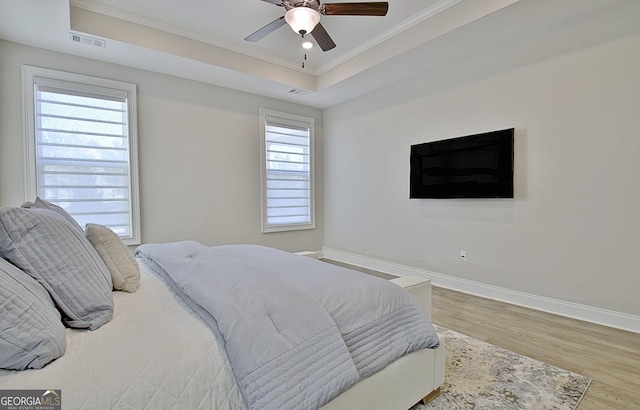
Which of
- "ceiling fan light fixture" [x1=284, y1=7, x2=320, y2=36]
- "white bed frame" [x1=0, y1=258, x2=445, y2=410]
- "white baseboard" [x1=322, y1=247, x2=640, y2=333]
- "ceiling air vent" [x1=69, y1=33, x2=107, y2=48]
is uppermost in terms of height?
"ceiling air vent" [x1=69, y1=33, x2=107, y2=48]

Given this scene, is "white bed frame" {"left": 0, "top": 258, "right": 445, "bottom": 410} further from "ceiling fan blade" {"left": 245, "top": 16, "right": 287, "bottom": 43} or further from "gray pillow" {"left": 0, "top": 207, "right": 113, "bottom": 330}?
"ceiling fan blade" {"left": 245, "top": 16, "right": 287, "bottom": 43}

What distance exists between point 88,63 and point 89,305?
3.55m

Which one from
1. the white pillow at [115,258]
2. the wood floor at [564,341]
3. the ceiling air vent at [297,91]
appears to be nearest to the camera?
the white pillow at [115,258]

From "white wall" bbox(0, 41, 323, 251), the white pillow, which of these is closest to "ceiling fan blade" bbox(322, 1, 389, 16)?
the white pillow

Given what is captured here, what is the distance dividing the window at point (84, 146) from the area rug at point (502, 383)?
146 inches

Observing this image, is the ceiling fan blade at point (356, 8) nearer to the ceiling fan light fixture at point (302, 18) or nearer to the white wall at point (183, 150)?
the ceiling fan light fixture at point (302, 18)

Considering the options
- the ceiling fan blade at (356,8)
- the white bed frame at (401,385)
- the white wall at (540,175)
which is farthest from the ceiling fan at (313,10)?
the white bed frame at (401,385)

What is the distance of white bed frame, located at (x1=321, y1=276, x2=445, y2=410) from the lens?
1.25 metres

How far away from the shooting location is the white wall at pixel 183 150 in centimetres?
316

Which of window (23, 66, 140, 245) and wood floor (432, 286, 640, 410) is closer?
wood floor (432, 286, 640, 410)

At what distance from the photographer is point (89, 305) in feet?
4.00

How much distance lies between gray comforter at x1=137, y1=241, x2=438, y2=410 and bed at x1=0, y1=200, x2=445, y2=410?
0.21ft

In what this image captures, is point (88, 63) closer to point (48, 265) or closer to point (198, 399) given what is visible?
point (48, 265)

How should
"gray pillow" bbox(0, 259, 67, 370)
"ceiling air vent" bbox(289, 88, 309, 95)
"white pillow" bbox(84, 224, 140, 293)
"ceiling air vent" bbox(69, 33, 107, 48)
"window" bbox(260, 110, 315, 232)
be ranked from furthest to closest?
"window" bbox(260, 110, 315, 232) → "ceiling air vent" bbox(289, 88, 309, 95) → "ceiling air vent" bbox(69, 33, 107, 48) → "white pillow" bbox(84, 224, 140, 293) → "gray pillow" bbox(0, 259, 67, 370)
